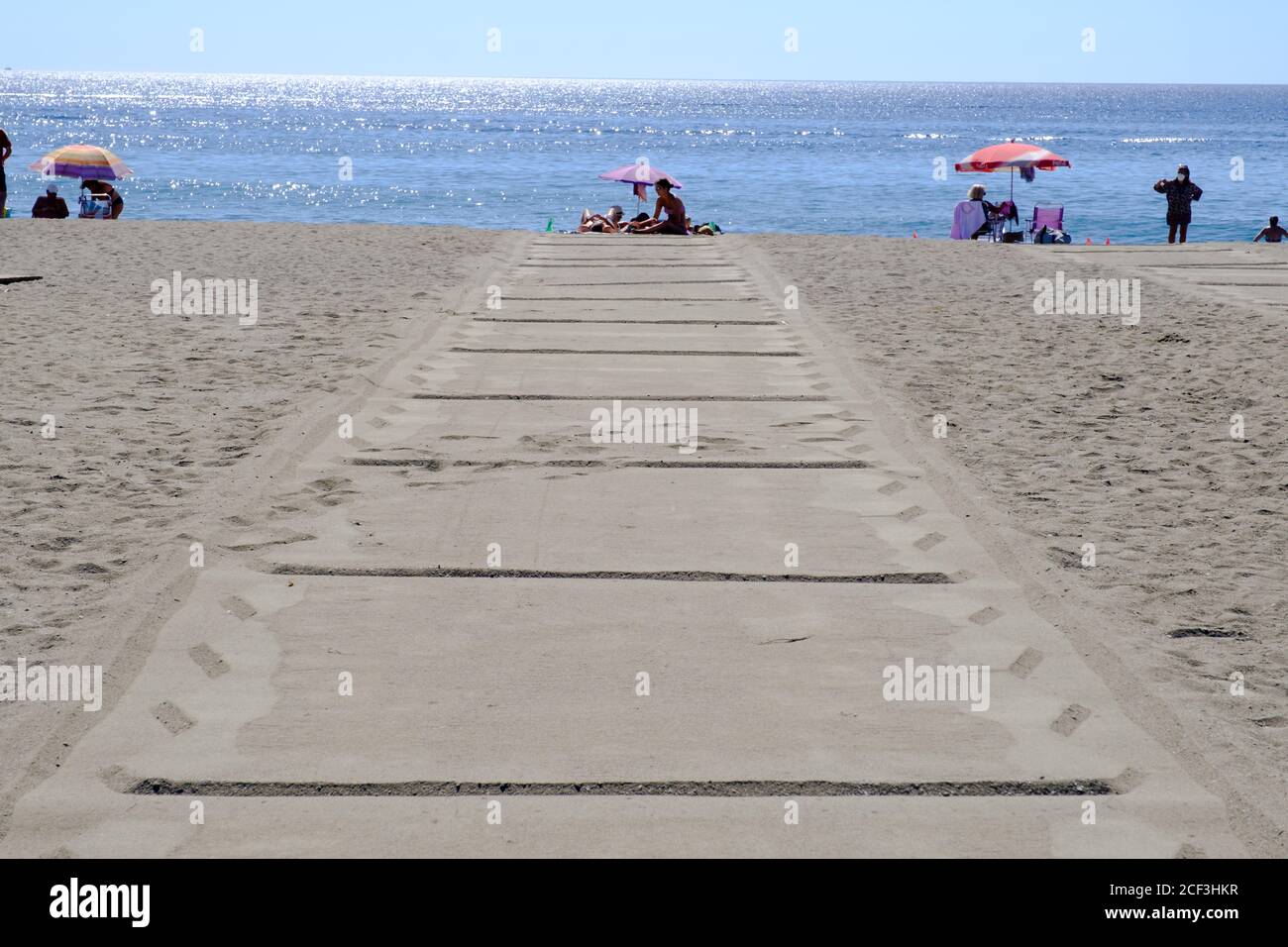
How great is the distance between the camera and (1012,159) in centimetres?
2180

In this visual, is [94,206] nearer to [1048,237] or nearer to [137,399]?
[1048,237]

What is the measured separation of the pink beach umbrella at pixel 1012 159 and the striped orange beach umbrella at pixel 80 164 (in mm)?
14562

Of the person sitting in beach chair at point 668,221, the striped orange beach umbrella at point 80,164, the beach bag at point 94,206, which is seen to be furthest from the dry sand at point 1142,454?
the beach bag at point 94,206

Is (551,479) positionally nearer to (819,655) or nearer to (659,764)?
(819,655)

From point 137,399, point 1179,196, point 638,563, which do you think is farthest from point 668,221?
point 638,563

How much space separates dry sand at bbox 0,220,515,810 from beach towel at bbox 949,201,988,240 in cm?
899

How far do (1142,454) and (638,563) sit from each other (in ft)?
11.1

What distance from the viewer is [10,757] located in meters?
3.88

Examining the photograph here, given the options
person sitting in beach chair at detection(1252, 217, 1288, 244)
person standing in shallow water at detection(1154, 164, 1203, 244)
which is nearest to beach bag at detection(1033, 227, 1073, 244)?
person standing in shallow water at detection(1154, 164, 1203, 244)

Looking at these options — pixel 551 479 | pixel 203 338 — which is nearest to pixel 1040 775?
pixel 551 479

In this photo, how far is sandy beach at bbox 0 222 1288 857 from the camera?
3803mm

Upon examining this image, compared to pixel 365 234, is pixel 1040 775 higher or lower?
lower

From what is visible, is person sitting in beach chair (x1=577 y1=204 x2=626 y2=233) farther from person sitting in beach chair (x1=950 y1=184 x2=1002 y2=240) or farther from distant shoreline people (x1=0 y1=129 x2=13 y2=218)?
distant shoreline people (x1=0 y1=129 x2=13 y2=218)
